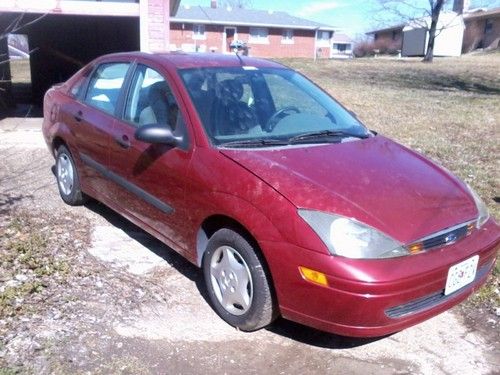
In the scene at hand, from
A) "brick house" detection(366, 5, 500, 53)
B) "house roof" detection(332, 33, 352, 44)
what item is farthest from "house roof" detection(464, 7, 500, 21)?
"house roof" detection(332, 33, 352, 44)

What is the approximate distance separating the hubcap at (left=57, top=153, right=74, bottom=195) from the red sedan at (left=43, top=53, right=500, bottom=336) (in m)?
0.65

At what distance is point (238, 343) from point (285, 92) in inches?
81.6

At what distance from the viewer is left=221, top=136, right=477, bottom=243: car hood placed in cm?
299

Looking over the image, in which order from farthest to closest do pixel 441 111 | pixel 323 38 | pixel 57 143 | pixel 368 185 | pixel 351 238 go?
pixel 323 38 < pixel 441 111 < pixel 57 143 < pixel 368 185 < pixel 351 238

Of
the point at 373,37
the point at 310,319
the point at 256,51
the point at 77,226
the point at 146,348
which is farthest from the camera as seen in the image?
the point at 373,37

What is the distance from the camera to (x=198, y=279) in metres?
4.13

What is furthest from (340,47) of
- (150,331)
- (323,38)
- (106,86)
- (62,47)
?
(150,331)

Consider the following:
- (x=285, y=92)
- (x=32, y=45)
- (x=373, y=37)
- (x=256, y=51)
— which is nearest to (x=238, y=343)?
(x=285, y=92)

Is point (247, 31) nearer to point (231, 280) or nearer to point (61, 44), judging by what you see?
point (61, 44)

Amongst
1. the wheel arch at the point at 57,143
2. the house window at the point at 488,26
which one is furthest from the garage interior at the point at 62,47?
the house window at the point at 488,26

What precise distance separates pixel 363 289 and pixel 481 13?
2205 inches

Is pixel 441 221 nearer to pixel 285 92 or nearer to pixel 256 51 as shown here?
pixel 285 92

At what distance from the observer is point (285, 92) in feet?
14.6

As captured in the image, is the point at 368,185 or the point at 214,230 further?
the point at 214,230
